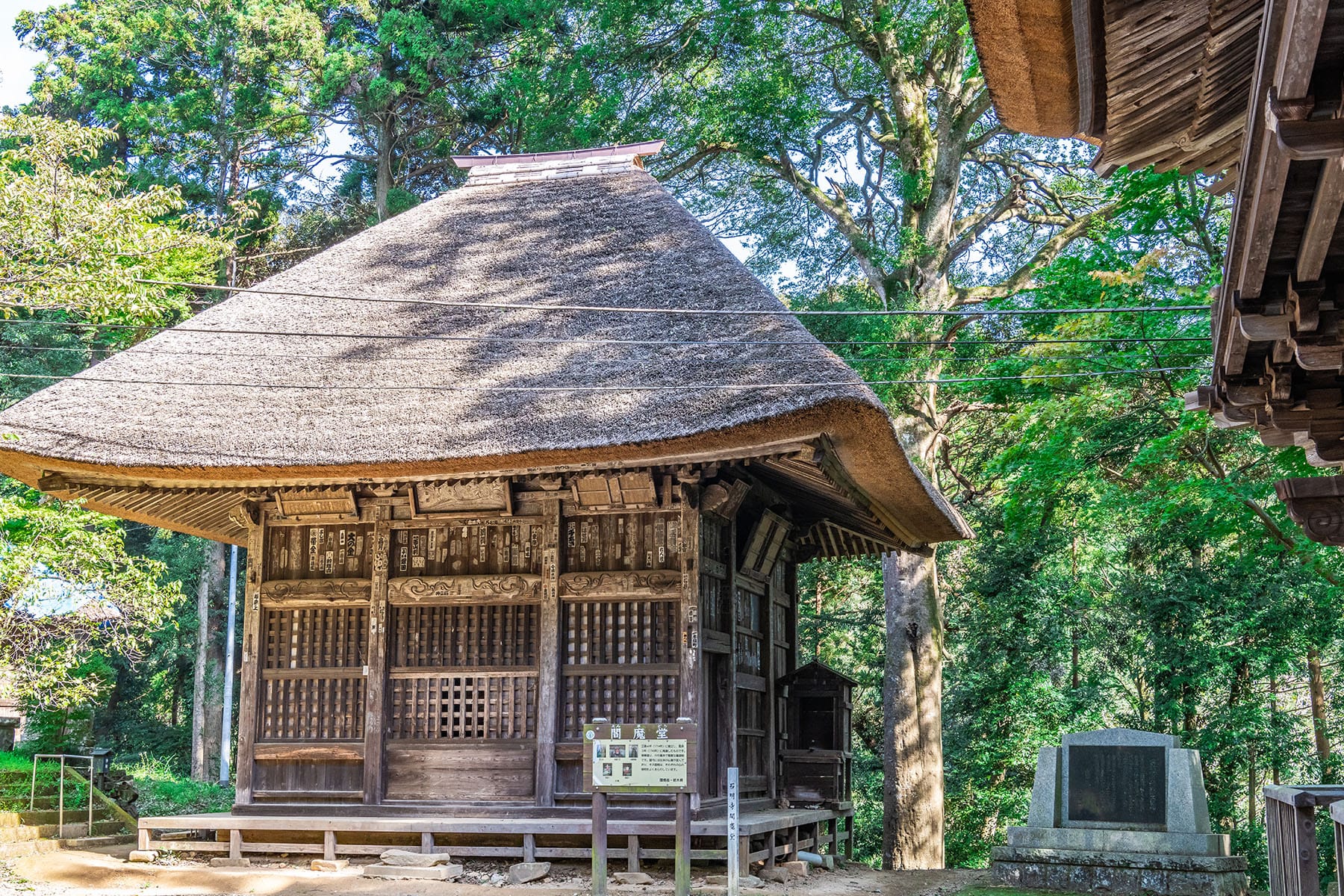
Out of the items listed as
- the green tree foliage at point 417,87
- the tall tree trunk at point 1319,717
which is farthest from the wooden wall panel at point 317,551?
the green tree foliage at point 417,87

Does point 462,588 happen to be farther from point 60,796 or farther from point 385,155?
point 385,155

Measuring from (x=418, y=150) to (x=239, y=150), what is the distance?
4.31 metres

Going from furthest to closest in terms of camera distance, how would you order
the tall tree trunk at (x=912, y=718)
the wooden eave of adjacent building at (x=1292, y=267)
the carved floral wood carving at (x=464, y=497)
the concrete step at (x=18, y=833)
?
1. the tall tree trunk at (x=912, y=718)
2. the concrete step at (x=18, y=833)
3. the carved floral wood carving at (x=464, y=497)
4. the wooden eave of adjacent building at (x=1292, y=267)

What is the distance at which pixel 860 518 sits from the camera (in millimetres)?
13062

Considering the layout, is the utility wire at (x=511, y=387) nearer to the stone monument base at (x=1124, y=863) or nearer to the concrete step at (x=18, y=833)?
the stone monument base at (x=1124, y=863)

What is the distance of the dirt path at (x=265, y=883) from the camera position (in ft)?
31.5

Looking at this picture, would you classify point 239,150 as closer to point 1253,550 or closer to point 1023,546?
point 1023,546

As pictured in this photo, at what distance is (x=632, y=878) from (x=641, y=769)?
53.1 inches

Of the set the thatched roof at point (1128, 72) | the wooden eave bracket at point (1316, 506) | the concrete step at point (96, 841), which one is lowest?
the concrete step at point (96, 841)

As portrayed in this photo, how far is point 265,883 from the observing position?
999cm

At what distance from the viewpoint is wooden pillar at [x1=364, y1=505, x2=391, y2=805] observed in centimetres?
1102

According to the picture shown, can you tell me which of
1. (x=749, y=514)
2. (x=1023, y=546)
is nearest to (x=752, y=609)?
(x=749, y=514)

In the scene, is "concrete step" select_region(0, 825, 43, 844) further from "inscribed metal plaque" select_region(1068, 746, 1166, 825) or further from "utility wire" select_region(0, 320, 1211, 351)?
"inscribed metal plaque" select_region(1068, 746, 1166, 825)

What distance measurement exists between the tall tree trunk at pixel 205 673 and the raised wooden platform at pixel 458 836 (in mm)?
15728
